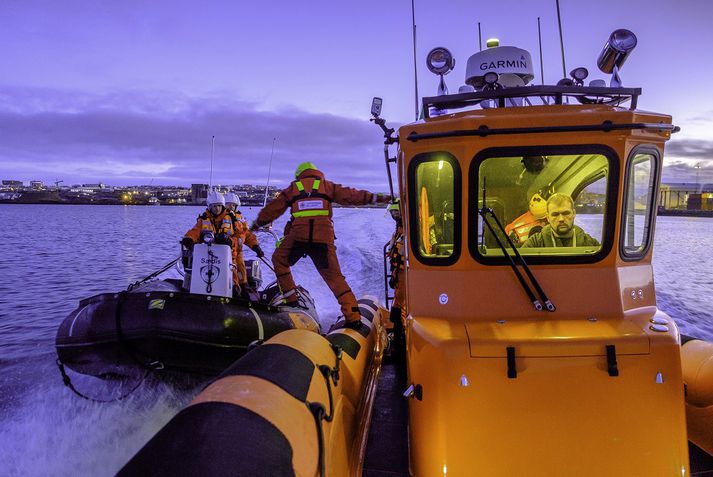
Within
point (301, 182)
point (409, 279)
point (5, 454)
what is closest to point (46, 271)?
point (5, 454)

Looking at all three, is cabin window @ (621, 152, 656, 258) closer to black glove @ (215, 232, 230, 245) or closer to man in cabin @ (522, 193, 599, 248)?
man in cabin @ (522, 193, 599, 248)

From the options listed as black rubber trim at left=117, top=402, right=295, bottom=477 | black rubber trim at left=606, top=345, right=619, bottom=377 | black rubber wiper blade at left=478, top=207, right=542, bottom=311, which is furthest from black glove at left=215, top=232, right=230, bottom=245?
black rubber trim at left=606, top=345, right=619, bottom=377

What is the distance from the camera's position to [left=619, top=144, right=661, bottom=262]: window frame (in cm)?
234

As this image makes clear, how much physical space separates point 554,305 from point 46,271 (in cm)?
1326

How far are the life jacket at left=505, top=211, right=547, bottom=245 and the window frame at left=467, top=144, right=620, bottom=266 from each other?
0.81ft

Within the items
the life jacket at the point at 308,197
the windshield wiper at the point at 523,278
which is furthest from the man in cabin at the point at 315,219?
the windshield wiper at the point at 523,278

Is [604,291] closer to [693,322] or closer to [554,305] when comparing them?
[554,305]

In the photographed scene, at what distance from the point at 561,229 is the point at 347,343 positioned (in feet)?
5.41

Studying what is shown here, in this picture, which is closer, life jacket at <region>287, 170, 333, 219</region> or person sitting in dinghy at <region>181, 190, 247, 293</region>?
life jacket at <region>287, 170, 333, 219</region>

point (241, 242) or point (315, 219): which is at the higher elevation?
point (315, 219)

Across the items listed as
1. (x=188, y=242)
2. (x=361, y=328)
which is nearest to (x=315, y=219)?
(x=361, y=328)

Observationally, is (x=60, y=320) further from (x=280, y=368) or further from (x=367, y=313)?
(x=280, y=368)

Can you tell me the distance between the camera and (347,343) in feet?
11.0

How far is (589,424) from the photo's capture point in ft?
6.35
